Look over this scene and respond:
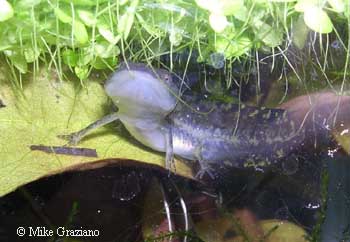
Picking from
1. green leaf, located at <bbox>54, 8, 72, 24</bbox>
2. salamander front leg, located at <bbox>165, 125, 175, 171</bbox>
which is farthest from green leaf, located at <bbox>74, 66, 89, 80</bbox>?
salamander front leg, located at <bbox>165, 125, 175, 171</bbox>

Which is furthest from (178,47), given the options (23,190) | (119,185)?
(23,190)

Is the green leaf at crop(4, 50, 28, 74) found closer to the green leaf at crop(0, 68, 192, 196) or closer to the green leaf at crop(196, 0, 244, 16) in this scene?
the green leaf at crop(0, 68, 192, 196)

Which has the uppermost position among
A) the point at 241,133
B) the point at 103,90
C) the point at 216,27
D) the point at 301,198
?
the point at 216,27

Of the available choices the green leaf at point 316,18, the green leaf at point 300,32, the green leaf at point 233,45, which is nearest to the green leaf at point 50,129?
the green leaf at point 233,45

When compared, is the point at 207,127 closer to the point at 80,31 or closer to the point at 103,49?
the point at 103,49

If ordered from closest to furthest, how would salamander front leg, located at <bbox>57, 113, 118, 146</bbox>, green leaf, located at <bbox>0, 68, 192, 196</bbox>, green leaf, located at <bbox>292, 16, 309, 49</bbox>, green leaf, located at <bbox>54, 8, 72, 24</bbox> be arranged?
green leaf, located at <bbox>54, 8, 72, 24</bbox>, green leaf, located at <bbox>292, 16, 309, 49</bbox>, green leaf, located at <bbox>0, 68, 192, 196</bbox>, salamander front leg, located at <bbox>57, 113, 118, 146</bbox>

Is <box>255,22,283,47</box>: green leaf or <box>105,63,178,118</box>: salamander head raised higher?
<box>255,22,283,47</box>: green leaf

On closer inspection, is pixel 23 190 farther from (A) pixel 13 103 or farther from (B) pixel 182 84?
(B) pixel 182 84

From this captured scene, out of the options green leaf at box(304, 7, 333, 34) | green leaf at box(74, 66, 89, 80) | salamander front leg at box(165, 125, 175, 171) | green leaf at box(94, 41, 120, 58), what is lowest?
salamander front leg at box(165, 125, 175, 171)
